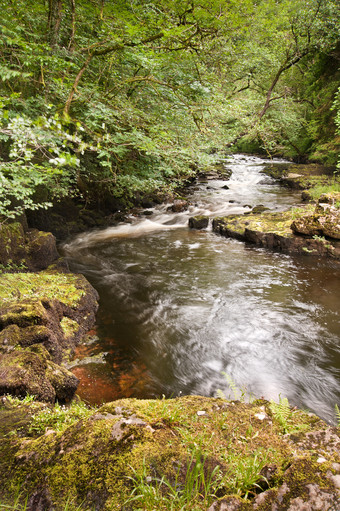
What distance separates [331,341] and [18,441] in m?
5.93

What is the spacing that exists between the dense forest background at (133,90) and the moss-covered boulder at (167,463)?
2.44 metres

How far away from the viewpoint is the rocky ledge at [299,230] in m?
9.48

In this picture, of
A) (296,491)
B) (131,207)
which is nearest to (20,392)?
(296,491)

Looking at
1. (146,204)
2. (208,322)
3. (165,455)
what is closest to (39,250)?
(208,322)

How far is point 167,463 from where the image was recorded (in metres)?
1.76

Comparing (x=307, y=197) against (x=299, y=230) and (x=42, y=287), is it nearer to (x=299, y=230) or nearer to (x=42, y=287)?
(x=299, y=230)

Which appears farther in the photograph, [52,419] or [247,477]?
[52,419]

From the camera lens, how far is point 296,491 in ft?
4.71

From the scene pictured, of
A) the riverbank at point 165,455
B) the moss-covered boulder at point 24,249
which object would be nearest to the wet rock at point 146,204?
the moss-covered boulder at point 24,249

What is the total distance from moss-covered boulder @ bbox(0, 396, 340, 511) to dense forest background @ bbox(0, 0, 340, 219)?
2436 millimetres

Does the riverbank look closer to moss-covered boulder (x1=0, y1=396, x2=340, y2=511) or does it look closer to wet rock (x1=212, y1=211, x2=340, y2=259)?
moss-covered boulder (x1=0, y1=396, x2=340, y2=511)

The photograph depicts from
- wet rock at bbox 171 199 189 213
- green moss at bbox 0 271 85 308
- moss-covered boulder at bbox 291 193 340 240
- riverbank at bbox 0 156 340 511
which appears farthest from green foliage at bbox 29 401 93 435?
wet rock at bbox 171 199 189 213

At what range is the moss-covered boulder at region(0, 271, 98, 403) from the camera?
10.3 feet

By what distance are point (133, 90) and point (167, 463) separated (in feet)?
26.6
